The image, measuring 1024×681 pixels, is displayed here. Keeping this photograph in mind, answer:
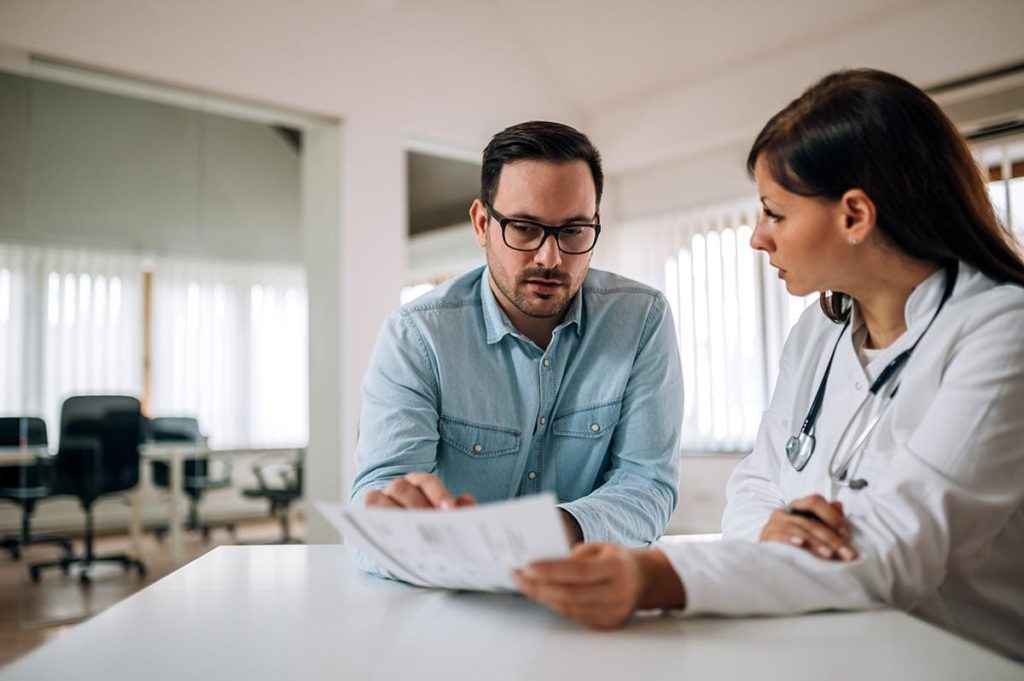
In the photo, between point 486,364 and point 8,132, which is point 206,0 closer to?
point 8,132

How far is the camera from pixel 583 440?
1719 millimetres

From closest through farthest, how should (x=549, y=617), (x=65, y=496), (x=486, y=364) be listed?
(x=549, y=617) < (x=486, y=364) < (x=65, y=496)

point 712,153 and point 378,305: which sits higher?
point 712,153

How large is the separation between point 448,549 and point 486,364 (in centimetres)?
82

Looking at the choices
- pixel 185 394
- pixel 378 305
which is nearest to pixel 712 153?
pixel 378 305

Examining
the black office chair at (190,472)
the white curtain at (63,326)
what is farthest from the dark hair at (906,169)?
the black office chair at (190,472)

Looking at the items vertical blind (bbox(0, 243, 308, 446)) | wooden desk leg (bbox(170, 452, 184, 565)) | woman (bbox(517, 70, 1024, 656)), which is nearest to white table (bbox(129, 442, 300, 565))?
wooden desk leg (bbox(170, 452, 184, 565))

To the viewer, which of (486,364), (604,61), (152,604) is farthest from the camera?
(604,61)

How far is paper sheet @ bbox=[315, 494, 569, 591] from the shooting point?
0.80 m

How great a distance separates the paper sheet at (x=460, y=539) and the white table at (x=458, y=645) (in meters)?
0.04

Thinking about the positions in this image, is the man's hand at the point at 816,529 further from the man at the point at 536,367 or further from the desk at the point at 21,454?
the desk at the point at 21,454

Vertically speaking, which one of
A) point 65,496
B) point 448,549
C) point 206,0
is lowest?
point 65,496

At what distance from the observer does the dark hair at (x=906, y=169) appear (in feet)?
3.84

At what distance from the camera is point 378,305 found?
16.3ft
